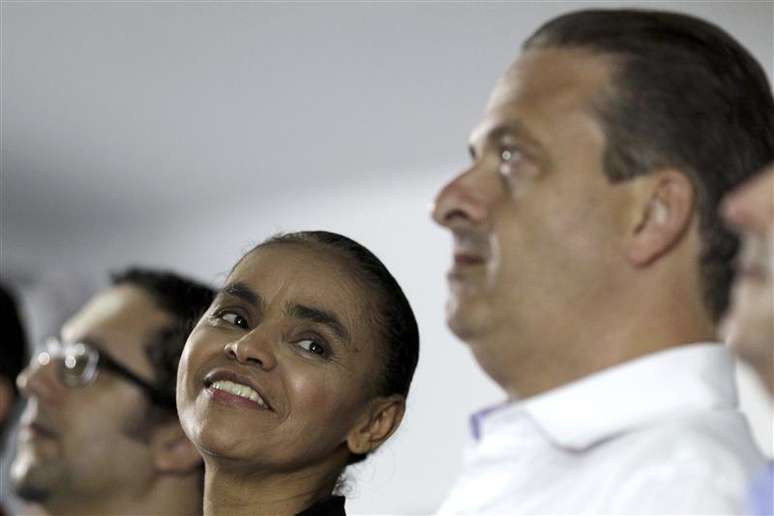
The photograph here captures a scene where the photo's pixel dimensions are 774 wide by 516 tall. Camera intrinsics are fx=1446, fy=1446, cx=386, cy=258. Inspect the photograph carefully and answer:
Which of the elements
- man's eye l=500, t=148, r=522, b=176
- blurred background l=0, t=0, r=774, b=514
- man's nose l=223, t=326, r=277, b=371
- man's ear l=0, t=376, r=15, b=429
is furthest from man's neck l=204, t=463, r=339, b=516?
blurred background l=0, t=0, r=774, b=514

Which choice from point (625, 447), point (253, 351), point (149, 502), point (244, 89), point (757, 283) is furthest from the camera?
point (244, 89)

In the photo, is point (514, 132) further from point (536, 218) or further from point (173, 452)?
point (173, 452)

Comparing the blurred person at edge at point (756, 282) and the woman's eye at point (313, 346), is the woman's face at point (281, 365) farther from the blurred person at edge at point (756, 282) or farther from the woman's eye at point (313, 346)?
the blurred person at edge at point (756, 282)

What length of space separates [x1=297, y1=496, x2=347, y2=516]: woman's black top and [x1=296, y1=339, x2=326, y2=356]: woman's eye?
148 millimetres

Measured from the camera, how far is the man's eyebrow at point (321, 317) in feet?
4.49

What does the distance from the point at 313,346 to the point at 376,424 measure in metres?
0.12

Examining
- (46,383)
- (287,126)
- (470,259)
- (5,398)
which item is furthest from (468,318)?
(287,126)

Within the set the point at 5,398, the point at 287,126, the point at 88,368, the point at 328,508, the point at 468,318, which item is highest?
the point at 468,318

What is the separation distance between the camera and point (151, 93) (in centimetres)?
361

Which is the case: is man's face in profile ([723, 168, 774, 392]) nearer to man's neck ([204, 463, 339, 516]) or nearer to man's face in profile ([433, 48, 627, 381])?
man's face in profile ([433, 48, 627, 381])

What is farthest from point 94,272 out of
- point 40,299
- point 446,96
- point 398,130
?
point 446,96

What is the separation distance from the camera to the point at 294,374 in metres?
1.33

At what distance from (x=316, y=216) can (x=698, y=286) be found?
307 centimetres

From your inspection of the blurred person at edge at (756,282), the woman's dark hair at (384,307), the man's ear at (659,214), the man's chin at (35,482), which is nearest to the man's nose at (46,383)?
the man's chin at (35,482)
